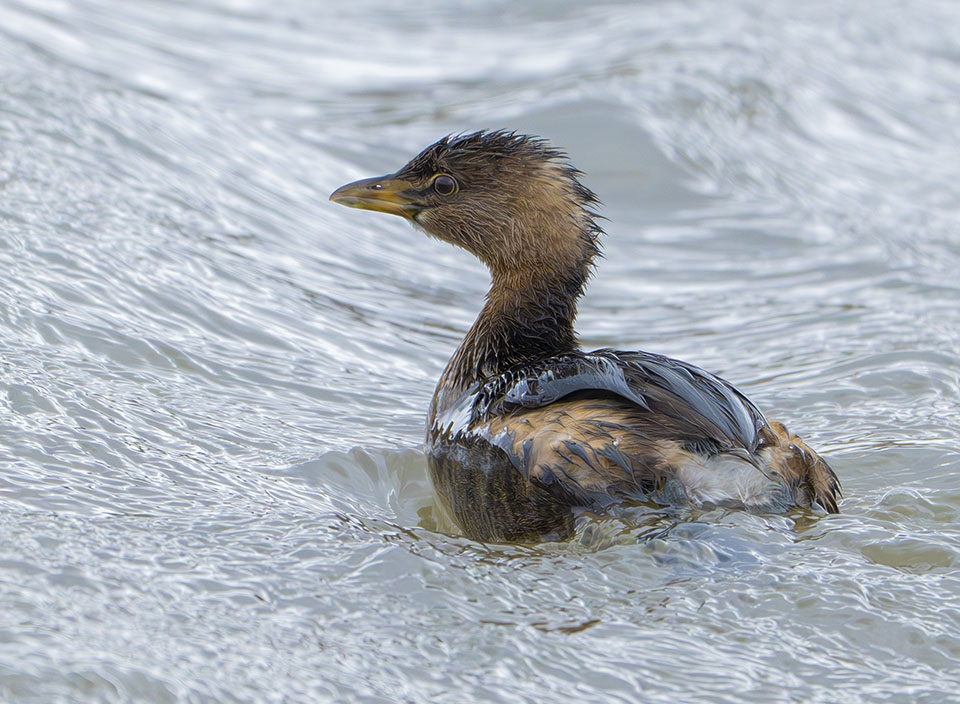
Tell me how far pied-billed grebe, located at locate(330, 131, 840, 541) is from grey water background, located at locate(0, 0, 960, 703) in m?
0.10

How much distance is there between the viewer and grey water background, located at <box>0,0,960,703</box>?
3121 mm

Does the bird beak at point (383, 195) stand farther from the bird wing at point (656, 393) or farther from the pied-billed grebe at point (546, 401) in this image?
the bird wing at point (656, 393)

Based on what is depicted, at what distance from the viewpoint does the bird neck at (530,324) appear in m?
4.64

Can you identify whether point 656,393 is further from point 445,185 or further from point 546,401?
point 445,185

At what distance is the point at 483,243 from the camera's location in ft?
15.7

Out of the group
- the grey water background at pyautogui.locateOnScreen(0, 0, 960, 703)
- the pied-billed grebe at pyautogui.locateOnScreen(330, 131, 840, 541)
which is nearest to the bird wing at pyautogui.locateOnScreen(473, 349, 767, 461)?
the pied-billed grebe at pyautogui.locateOnScreen(330, 131, 840, 541)

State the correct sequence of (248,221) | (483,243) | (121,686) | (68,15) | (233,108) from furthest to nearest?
(68,15) → (233,108) → (248,221) → (483,243) → (121,686)

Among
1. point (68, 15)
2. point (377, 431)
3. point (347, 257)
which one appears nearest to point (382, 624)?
point (377, 431)

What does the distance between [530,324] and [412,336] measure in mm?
1411

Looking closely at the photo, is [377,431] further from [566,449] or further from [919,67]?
[919,67]

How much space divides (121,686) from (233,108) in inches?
237

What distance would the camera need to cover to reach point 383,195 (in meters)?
4.87

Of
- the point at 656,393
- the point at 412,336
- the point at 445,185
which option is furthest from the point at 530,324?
the point at 412,336

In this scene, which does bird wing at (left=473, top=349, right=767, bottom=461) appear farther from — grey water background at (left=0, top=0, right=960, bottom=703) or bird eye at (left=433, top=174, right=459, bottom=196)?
bird eye at (left=433, top=174, right=459, bottom=196)
